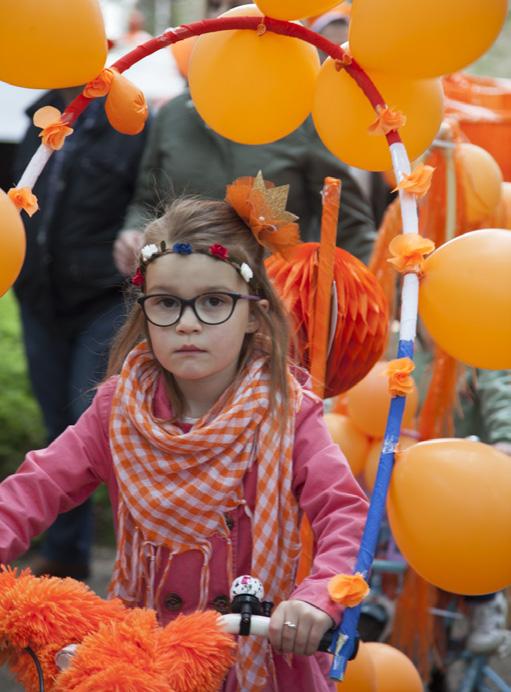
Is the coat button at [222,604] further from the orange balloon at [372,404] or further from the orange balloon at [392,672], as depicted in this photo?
the orange balloon at [372,404]

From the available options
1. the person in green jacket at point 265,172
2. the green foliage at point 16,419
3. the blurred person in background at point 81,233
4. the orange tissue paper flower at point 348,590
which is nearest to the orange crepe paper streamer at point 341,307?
the orange tissue paper flower at point 348,590

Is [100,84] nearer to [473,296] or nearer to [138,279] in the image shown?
[138,279]

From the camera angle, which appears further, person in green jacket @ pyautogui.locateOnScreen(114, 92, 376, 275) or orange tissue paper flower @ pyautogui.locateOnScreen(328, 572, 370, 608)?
person in green jacket @ pyautogui.locateOnScreen(114, 92, 376, 275)

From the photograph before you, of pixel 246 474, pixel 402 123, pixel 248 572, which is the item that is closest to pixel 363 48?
pixel 402 123

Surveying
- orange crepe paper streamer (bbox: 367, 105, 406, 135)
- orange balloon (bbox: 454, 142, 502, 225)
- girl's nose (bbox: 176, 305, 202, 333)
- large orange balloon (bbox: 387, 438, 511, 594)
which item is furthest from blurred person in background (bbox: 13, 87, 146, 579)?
large orange balloon (bbox: 387, 438, 511, 594)

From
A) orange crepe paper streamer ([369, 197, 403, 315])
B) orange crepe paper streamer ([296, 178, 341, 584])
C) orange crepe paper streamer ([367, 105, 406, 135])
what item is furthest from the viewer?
orange crepe paper streamer ([369, 197, 403, 315])

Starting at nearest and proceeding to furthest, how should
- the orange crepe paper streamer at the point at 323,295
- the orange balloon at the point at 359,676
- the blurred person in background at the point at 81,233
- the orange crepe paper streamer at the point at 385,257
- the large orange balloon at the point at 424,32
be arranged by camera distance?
the large orange balloon at the point at 424,32 < the orange crepe paper streamer at the point at 323,295 < the orange balloon at the point at 359,676 < the orange crepe paper streamer at the point at 385,257 < the blurred person in background at the point at 81,233

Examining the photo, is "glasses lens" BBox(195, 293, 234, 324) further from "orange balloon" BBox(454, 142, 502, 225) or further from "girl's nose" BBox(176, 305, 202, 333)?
"orange balloon" BBox(454, 142, 502, 225)

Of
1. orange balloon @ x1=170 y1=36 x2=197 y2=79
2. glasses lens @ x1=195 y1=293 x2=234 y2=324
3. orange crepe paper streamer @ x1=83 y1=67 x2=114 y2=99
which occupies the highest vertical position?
orange balloon @ x1=170 y1=36 x2=197 y2=79

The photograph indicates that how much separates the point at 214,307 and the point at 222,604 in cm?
58

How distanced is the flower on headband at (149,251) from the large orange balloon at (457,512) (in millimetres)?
704

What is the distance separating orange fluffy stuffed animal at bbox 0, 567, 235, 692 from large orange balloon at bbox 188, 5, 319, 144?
3.55 feet

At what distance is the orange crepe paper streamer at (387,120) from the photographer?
2.29 metres

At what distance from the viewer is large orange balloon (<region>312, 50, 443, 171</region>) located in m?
2.46
